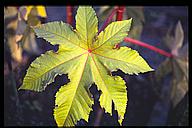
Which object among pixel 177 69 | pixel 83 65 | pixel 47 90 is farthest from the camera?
pixel 177 69

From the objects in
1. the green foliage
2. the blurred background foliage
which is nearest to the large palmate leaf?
the blurred background foliage

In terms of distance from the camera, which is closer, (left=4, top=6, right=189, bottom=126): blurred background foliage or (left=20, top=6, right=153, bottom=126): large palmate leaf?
(left=20, top=6, right=153, bottom=126): large palmate leaf

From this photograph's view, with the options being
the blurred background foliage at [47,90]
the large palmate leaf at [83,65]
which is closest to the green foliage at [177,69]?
the blurred background foliage at [47,90]

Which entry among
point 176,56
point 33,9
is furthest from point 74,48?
point 176,56

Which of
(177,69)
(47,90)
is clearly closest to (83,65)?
(47,90)

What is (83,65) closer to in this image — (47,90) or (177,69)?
(47,90)

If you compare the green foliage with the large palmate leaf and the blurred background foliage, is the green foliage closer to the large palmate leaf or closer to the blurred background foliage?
the blurred background foliage
